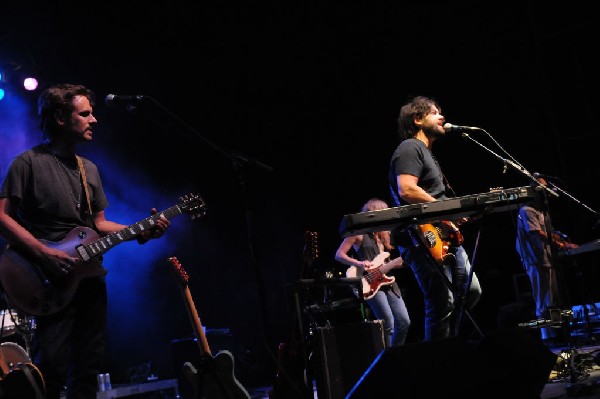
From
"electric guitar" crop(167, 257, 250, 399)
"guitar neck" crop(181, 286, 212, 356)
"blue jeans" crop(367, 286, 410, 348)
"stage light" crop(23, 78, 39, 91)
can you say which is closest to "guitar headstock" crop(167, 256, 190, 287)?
"guitar neck" crop(181, 286, 212, 356)

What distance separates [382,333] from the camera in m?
4.55

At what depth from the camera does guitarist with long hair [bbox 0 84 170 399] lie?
3.43 metres

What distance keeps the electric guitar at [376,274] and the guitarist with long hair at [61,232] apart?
148 inches

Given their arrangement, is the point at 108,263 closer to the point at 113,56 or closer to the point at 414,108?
the point at 113,56

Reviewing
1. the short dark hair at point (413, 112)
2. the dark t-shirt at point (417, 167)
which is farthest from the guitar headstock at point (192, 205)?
the short dark hair at point (413, 112)

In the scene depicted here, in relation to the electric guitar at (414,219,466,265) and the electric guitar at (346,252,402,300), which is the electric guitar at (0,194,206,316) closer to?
the electric guitar at (414,219,466,265)

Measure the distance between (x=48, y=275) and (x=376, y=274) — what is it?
14.9 feet

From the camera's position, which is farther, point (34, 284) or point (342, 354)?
point (342, 354)

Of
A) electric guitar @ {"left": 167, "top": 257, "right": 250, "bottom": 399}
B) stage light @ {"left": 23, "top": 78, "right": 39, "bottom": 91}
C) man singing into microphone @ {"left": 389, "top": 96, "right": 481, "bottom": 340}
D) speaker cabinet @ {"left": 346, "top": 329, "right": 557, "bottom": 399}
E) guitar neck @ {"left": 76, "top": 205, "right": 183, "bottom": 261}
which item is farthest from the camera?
stage light @ {"left": 23, "top": 78, "right": 39, "bottom": 91}

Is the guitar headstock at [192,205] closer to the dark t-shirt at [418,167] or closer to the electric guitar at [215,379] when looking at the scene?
the electric guitar at [215,379]

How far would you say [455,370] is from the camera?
8.25ft

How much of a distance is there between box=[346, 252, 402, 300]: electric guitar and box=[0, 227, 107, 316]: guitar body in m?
4.20

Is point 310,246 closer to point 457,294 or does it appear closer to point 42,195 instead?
point 457,294

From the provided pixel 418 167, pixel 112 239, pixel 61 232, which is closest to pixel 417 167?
pixel 418 167
